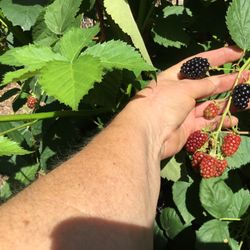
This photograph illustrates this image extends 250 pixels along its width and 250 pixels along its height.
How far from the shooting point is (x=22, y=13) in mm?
1424

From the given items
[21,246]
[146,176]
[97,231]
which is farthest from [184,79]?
[21,246]

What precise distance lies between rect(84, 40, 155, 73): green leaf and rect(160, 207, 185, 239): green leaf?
81cm

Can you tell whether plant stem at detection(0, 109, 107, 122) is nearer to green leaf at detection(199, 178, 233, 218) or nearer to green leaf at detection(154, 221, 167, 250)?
green leaf at detection(199, 178, 233, 218)

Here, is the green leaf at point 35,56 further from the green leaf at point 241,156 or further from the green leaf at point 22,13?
the green leaf at point 241,156

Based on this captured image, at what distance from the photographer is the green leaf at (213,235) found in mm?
1588

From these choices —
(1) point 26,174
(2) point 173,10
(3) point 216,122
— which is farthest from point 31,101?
(3) point 216,122

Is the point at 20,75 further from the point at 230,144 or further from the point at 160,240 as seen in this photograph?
the point at 160,240

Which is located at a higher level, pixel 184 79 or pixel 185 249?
pixel 184 79

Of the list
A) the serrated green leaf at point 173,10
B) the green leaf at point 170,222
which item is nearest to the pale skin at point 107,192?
the serrated green leaf at point 173,10

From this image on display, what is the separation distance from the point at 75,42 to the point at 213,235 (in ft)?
2.53

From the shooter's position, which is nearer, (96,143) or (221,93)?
(96,143)

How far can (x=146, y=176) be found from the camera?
1173mm

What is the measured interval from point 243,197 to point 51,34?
75 cm

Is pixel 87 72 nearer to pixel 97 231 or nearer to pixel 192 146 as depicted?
pixel 97 231
